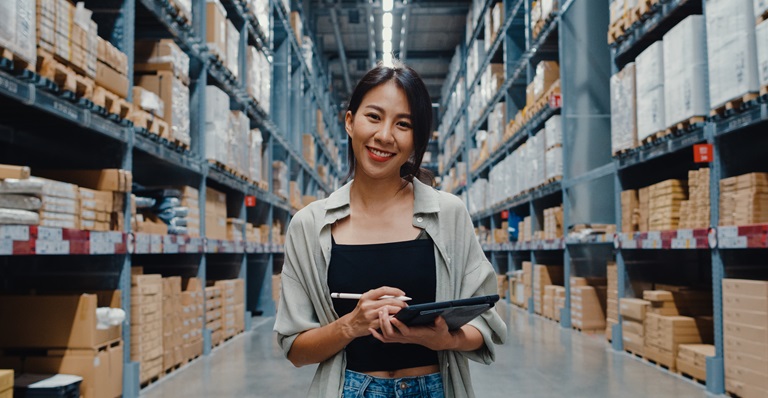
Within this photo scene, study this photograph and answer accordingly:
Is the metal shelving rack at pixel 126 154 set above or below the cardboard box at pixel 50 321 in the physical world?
→ above

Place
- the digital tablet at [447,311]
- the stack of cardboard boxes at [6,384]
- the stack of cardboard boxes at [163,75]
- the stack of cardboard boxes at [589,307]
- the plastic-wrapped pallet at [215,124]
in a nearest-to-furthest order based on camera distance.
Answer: the digital tablet at [447,311]
the stack of cardboard boxes at [6,384]
the stack of cardboard boxes at [163,75]
the plastic-wrapped pallet at [215,124]
the stack of cardboard boxes at [589,307]

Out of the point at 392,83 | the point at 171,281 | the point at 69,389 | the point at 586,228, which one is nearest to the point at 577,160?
the point at 586,228

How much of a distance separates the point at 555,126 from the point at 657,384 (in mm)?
4576

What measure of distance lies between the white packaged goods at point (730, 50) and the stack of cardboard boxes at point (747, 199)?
0.54 metres

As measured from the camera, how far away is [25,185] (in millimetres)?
3133

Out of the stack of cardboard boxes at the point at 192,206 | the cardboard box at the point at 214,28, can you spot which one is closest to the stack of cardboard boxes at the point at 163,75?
the stack of cardboard boxes at the point at 192,206

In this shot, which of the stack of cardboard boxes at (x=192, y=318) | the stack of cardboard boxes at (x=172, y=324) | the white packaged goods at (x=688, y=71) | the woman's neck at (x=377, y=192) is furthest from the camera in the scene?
the stack of cardboard boxes at (x=192, y=318)

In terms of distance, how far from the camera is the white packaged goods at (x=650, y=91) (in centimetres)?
559

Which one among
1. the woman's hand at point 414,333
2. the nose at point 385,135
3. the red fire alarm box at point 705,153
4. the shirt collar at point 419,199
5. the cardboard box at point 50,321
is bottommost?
the cardboard box at point 50,321

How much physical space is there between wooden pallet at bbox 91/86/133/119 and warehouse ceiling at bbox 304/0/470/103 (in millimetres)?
10981

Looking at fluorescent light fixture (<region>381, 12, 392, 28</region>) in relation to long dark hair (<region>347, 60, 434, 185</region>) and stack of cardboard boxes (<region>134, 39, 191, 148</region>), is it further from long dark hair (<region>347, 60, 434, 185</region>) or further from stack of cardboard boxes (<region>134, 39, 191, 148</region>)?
long dark hair (<region>347, 60, 434, 185</region>)

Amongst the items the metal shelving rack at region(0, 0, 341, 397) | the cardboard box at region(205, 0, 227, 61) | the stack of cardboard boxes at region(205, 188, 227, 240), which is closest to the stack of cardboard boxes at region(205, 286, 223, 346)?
the metal shelving rack at region(0, 0, 341, 397)

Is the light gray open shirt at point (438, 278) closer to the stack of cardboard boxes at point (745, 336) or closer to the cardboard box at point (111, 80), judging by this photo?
the cardboard box at point (111, 80)

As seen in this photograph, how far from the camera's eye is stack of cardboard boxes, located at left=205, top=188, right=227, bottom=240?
6.87 metres
